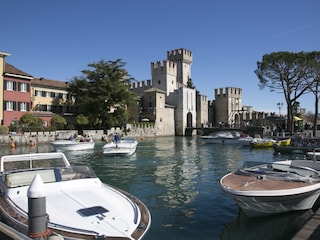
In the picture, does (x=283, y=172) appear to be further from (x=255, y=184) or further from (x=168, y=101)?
(x=168, y=101)

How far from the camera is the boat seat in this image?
7.10m

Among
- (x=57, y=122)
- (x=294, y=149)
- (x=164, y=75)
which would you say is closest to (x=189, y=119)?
(x=164, y=75)

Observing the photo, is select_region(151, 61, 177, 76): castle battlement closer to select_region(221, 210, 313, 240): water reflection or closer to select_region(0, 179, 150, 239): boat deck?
select_region(221, 210, 313, 240): water reflection

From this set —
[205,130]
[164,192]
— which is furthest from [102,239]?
[205,130]

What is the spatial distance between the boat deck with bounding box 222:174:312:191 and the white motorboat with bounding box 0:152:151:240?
2.87 m

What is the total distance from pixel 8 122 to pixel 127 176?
31458 millimetres

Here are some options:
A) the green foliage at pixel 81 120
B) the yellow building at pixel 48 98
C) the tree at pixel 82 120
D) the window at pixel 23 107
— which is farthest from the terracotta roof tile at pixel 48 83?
the green foliage at pixel 81 120

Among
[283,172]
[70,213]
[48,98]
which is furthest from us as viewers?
[48,98]

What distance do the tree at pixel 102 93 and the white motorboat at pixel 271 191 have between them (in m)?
40.9

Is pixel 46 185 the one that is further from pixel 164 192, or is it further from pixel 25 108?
pixel 25 108

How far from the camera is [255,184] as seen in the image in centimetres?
812

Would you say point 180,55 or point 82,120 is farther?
point 180,55

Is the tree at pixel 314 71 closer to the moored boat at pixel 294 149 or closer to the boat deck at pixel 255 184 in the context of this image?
the moored boat at pixel 294 149

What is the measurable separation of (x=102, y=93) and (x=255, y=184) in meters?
42.2
